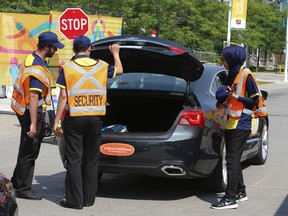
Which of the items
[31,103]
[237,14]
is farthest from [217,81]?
[237,14]

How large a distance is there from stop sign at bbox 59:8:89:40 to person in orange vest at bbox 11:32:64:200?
580cm

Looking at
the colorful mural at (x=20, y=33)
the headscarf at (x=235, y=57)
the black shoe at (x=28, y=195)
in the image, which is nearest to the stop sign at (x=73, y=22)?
the colorful mural at (x=20, y=33)

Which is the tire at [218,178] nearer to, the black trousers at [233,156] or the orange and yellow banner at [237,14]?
the black trousers at [233,156]

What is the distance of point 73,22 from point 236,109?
6.86m

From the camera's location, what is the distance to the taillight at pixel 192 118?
7.10 m

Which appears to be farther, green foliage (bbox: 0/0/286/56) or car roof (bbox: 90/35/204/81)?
green foliage (bbox: 0/0/286/56)

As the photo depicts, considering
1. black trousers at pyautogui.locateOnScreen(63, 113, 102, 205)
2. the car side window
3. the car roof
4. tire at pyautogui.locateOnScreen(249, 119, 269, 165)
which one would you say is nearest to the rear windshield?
the car roof

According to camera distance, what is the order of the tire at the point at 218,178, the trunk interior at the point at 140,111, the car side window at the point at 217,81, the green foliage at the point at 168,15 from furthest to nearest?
the green foliage at the point at 168,15
the trunk interior at the point at 140,111
the car side window at the point at 217,81
the tire at the point at 218,178

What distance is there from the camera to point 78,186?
6.94 m

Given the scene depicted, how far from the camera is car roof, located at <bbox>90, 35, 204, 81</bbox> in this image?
7.18 metres

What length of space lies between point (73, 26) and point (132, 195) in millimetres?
6216

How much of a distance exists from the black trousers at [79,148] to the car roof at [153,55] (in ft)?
3.25

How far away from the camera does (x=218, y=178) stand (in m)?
7.64

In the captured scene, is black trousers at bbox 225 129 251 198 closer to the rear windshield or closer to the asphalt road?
the asphalt road
